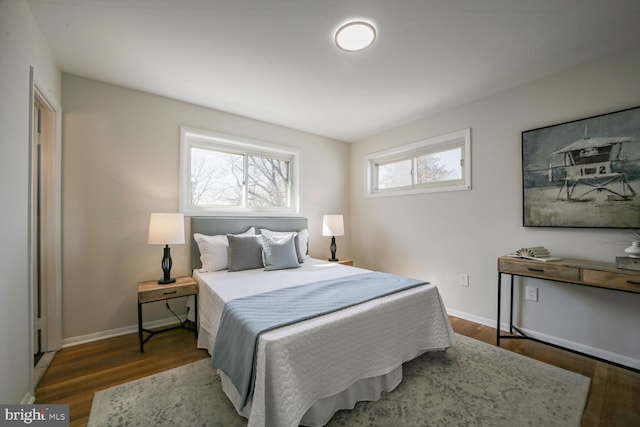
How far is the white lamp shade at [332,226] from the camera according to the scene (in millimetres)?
3732

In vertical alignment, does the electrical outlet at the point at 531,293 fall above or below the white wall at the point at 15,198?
below

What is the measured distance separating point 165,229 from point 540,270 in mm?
3326

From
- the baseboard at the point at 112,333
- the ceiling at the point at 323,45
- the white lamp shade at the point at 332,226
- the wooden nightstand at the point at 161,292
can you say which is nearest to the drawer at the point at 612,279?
the ceiling at the point at 323,45

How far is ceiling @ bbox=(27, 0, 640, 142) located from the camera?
1635 millimetres

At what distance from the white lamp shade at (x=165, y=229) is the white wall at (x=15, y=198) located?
85cm

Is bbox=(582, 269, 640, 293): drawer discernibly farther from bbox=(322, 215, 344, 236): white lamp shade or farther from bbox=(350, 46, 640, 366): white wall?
bbox=(322, 215, 344, 236): white lamp shade

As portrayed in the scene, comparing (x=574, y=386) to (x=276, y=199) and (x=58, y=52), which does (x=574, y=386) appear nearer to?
(x=276, y=199)

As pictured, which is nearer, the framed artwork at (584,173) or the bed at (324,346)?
the bed at (324,346)

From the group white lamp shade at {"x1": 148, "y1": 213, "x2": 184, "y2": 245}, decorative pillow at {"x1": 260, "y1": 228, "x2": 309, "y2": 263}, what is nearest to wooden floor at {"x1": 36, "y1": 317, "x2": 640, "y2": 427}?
white lamp shade at {"x1": 148, "y1": 213, "x2": 184, "y2": 245}

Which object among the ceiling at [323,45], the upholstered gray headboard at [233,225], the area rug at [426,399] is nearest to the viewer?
the area rug at [426,399]

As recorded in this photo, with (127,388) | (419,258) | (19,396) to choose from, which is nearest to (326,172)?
(419,258)

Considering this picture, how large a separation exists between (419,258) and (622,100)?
2308 mm

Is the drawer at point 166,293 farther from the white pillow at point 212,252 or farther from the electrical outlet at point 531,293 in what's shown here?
the electrical outlet at point 531,293

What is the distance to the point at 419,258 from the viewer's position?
3.42m
